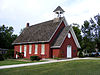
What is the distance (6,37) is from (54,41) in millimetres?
33436

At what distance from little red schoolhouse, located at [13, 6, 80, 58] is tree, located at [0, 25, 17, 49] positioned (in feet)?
73.3

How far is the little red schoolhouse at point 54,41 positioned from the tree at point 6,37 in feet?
73.3

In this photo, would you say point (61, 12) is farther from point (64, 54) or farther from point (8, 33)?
point (8, 33)

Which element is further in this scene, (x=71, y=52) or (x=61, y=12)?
(x=61, y=12)

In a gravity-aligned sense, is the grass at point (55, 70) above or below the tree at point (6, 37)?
below

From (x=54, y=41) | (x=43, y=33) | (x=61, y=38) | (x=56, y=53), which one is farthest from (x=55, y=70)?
(x=43, y=33)

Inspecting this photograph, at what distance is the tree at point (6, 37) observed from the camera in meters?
52.3

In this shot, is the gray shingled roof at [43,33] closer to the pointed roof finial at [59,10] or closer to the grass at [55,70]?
the pointed roof finial at [59,10]

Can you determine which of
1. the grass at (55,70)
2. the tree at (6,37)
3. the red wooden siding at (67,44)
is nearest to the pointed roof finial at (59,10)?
the red wooden siding at (67,44)

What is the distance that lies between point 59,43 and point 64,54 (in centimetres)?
258

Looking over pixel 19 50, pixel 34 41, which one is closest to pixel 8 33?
pixel 19 50

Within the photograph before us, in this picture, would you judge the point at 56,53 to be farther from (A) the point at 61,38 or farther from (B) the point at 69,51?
(B) the point at 69,51

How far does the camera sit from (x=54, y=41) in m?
27.7

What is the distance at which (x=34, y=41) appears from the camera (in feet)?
96.9
